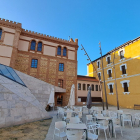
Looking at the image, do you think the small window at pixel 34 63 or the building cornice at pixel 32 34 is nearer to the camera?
the building cornice at pixel 32 34

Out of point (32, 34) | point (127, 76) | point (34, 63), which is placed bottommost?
point (127, 76)

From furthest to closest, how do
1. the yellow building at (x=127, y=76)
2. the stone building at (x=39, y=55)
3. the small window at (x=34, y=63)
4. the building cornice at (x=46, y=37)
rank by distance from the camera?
the building cornice at (x=46, y=37) < the small window at (x=34, y=63) < the yellow building at (x=127, y=76) < the stone building at (x=39, y=55)

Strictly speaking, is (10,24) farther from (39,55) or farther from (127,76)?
(127,76)

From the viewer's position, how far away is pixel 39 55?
18594 mm

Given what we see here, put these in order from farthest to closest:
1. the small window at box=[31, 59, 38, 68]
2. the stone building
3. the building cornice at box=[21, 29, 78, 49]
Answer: the building cornice at box=[21, 29, 78, 49], the small window at box=[31, 59, 38, 68], the stone building

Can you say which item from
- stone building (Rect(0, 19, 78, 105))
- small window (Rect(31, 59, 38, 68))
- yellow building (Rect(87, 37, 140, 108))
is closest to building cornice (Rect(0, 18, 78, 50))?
stone building (Rect(0, 19, 78, 105))

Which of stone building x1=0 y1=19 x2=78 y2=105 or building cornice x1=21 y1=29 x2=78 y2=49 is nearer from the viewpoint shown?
stone building x1=0 y1=19 x2=78 y2=105

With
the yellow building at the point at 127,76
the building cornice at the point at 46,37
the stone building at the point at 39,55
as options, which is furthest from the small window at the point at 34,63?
the yellow building at the point at 127,76

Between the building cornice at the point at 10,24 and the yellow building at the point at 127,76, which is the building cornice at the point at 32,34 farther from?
the yellow building at the point at 127,76

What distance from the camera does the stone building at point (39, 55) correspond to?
16.4 meters

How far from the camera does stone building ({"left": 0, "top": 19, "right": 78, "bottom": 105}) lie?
16406mm

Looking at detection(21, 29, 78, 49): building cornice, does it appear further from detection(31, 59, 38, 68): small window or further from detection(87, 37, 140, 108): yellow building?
detection(87, 37, 140, 108): yellow building

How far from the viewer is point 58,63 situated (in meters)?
19.6

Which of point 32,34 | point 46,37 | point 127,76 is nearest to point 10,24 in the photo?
point 32,34
